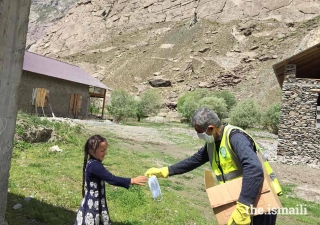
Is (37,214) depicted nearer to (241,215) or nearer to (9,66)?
(9,66)

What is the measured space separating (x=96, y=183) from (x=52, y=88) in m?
21.6

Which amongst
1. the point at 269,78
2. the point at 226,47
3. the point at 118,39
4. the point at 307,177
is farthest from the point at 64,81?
the point at 118,39

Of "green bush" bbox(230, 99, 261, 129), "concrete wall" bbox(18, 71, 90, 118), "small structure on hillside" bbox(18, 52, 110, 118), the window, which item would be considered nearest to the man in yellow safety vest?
"small structure on hillside" bbox(18, 52, 110, 118)

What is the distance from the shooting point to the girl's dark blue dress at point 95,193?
10.3 feet

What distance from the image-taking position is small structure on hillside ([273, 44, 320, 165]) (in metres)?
13.8

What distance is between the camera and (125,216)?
489 cm

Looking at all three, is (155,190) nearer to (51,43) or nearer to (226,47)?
(226,47)

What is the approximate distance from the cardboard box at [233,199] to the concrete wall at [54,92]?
786 inches

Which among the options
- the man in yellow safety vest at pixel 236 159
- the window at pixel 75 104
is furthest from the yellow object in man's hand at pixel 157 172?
the window at pixel 75 104

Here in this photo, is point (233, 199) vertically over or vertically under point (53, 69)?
under

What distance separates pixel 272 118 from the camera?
33625 millimetres

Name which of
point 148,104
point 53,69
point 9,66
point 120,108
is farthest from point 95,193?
point 148,104

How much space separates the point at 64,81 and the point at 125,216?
21025 mm

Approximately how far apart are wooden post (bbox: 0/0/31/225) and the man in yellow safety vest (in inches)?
73.7
